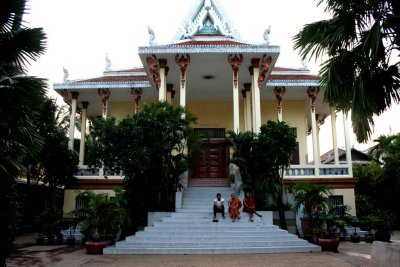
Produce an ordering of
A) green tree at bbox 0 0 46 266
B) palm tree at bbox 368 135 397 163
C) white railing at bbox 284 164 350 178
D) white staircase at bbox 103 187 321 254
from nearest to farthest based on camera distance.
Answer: green tree at bbox 0 0 46 266 < white staircase at bbox 103 187 321 254 < white railing at bbox 284 164 350 178 < palm tree at bbox 368 135 397 163

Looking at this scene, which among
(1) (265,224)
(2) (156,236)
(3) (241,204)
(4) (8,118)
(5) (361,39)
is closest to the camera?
(4) (8,118)

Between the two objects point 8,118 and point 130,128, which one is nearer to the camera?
point 8,118

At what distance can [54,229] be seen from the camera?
11.5m

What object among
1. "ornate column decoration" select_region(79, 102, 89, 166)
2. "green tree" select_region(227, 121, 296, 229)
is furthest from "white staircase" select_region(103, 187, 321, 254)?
"ornate column decoration" select_region(79, 102, 89, 166)

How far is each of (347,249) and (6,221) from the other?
8.13m

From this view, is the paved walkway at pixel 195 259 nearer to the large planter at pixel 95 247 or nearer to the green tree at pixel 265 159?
the large planter at pixel 95 247

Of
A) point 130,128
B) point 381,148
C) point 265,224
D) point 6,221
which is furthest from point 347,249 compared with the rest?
point 381,148

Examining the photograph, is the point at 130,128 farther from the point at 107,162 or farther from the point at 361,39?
the point at 361,39

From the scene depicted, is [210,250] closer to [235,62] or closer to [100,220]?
[100,220]

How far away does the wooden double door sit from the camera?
15381 mm

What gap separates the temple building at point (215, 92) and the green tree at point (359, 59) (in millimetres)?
5823

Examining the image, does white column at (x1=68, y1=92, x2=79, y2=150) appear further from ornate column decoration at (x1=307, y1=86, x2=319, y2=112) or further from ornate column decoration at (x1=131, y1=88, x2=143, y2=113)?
ornate column decoration at (x1=307, y1=86, x2=319, y2=112)

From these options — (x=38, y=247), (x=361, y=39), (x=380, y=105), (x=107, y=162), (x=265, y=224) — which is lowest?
(x=38, y=247)

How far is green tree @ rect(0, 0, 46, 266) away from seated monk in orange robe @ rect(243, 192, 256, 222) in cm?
616
